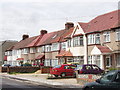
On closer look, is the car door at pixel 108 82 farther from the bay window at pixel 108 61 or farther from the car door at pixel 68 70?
the bay window at pixel 108 61

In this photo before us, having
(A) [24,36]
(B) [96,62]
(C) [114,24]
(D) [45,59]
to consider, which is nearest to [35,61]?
(D) [45,59]

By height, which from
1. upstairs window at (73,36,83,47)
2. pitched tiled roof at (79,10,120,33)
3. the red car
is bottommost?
the red car

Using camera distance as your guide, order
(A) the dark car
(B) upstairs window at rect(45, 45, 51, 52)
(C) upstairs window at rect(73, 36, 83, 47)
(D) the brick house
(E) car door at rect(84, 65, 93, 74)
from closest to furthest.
Answer: (A) the dark car → (E) car door at rect(84, 65, 93, 74) → (D) the brick house → (C) upstairs window at rect(73, 36, 83, 47) → (B) upstairs window at rect(45, 45, 51, 52)

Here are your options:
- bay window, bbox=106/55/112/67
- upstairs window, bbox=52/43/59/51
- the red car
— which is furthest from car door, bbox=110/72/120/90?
upstairs window, bbox=52/43/59/51

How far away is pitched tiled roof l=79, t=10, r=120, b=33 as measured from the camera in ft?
101

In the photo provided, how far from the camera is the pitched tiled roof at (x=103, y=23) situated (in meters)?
30.7

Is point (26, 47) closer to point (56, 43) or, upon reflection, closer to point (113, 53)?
point (56, 43)

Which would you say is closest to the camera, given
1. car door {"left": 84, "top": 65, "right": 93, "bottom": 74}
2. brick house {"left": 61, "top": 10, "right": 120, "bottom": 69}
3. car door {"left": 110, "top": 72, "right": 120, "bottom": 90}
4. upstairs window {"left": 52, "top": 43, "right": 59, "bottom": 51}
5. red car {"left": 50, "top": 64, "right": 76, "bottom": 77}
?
car door {"left": 110, "top": 72, "right": 120, "bottom": 90}

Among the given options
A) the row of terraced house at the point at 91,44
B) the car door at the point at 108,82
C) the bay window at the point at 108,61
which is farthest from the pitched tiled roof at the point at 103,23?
the car door at the point at 108,82

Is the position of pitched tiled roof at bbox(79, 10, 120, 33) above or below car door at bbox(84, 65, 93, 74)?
above

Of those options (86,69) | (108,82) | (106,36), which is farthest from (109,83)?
(106,36)

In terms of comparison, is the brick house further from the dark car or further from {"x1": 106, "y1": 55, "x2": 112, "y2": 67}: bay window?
the dark car

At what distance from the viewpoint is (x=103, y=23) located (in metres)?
33.2

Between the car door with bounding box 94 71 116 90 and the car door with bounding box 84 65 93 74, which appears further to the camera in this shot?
the car door with bounding box 84 65 93 74
